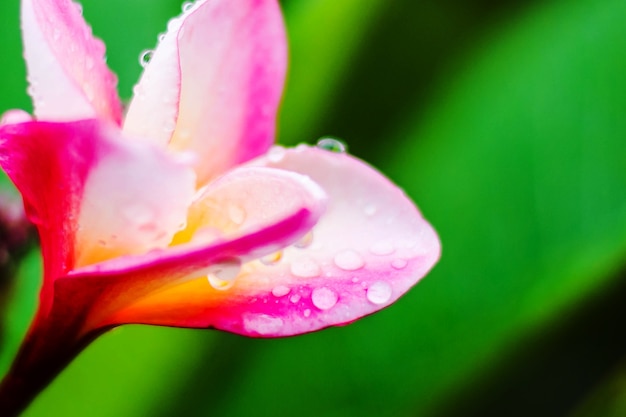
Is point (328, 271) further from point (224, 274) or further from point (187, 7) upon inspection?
point (187, 7)

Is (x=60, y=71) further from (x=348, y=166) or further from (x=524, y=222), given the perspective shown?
(x=524, y=222)

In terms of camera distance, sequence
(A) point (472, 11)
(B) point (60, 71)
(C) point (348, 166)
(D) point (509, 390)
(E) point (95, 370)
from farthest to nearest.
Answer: (A) point (472, 11) → (D) point (509, 390) → (E) point (95, 370) → (C) point (348, 166) → (B) point (60, 71)

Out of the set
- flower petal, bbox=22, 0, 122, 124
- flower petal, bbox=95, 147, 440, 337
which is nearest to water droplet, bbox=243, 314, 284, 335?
flower petal, bbox=95, 147, 440, 337

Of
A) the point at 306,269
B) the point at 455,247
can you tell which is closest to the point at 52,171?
the point at 306,269

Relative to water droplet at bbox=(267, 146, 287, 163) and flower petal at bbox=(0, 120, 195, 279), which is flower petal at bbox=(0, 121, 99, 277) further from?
water droplet at bbox=(267, 146, 287, 163)

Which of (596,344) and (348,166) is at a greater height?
(348,166)

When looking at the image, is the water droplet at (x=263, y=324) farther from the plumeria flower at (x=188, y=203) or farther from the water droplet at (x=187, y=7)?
the water droplet at (x=187, y=7)

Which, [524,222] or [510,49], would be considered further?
[510,49]

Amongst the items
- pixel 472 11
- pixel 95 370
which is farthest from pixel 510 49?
pixel 95 370
